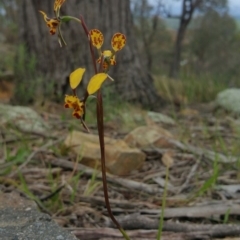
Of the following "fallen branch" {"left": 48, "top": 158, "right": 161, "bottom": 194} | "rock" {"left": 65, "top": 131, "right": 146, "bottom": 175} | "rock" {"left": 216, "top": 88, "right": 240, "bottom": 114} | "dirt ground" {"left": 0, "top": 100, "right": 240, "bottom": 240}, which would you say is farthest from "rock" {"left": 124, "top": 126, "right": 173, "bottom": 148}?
"rock" {"left": 216, "top": 88, "right": 240, "bottom": 114}

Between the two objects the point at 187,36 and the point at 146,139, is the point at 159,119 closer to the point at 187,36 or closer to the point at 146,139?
the point at 146,139

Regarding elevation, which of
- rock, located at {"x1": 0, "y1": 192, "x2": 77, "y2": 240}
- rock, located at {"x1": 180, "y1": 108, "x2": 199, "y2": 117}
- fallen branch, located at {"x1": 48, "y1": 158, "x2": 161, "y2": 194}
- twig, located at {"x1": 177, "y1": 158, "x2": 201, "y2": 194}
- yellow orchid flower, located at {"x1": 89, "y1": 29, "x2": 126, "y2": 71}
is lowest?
rock, located at {"x1": 180, "y1": 108, "x2": 199, "y2": 117}

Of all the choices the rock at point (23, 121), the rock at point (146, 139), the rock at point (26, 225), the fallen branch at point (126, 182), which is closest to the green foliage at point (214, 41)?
the rock at point (23, 121)

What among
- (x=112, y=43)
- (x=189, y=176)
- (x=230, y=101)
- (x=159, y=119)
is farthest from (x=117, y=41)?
(x=230, y=101)

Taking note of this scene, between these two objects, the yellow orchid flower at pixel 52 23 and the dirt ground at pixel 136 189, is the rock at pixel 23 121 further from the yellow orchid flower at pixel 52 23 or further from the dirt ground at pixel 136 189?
the yellow orchid flower at pixel 52 23

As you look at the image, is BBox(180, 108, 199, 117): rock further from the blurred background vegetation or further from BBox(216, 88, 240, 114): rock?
the blurred background vegetation

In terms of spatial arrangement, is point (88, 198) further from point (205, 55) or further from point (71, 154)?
point (205, 55)
